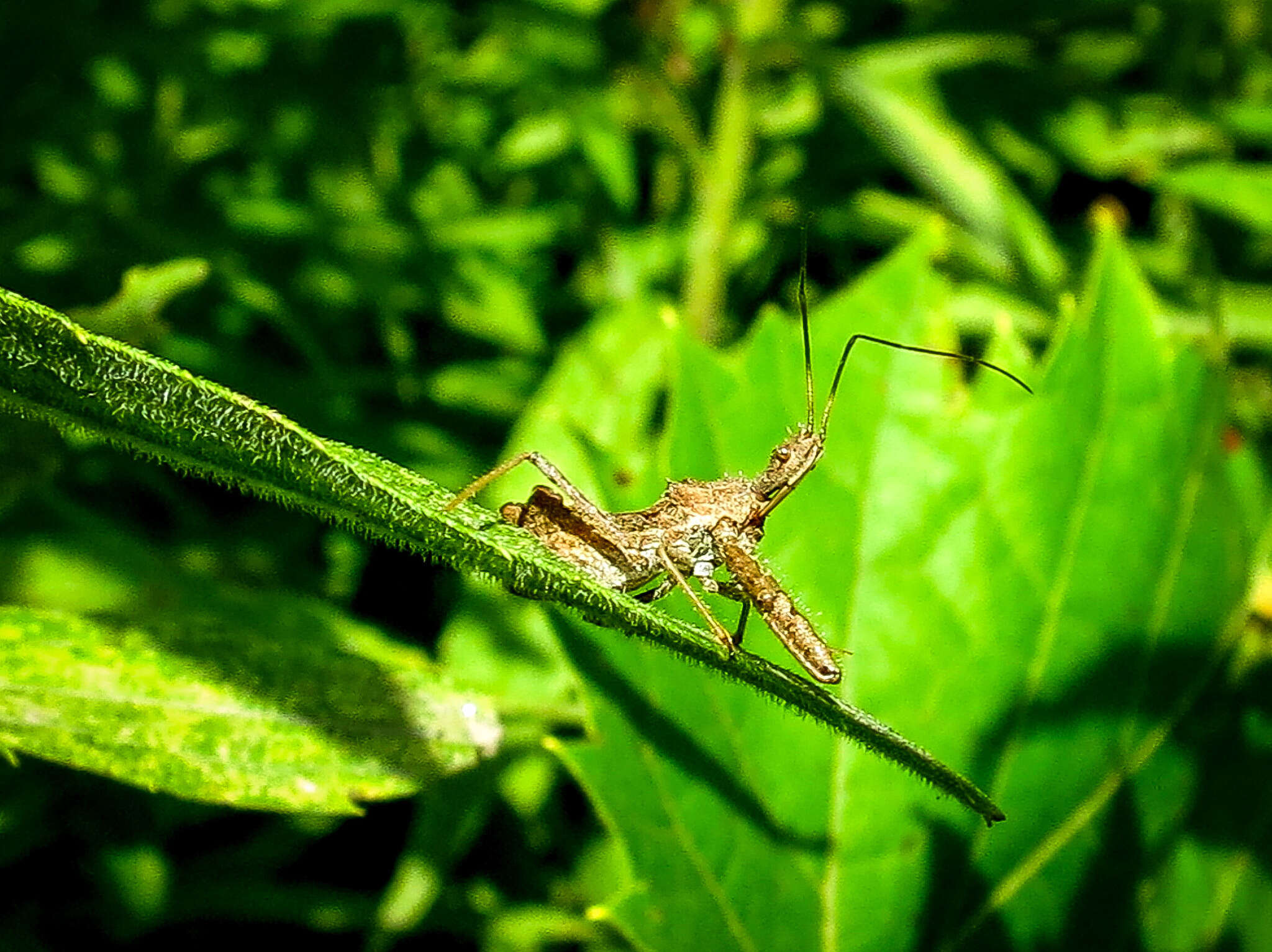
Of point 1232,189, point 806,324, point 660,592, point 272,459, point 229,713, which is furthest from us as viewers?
point 1232,189

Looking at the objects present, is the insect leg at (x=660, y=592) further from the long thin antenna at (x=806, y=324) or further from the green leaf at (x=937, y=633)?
the long thin antenna at (x=806, y=324)

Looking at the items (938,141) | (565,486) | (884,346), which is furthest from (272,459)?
(938,141)

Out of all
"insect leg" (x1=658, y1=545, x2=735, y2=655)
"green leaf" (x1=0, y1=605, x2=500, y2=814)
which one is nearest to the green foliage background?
"green leaf" (x1=0, y1=605, x2=500, y2=814)

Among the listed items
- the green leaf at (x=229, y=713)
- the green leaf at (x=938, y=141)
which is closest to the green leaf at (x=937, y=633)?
the green leaf at (x=229, y=713)

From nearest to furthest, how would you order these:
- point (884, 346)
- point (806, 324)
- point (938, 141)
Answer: point (806, 324)
point (884, 346)
point (938, 141)

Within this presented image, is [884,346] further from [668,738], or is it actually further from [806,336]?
[668,738]

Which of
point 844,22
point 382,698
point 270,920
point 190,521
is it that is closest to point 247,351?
point 190,521
